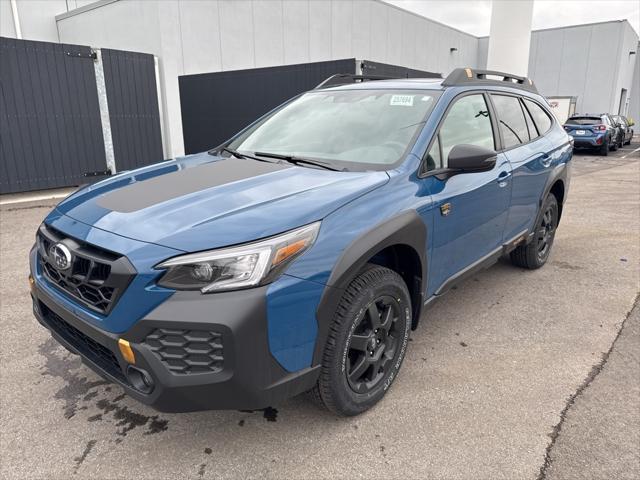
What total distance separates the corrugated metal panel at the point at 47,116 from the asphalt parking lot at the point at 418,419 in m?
5.54

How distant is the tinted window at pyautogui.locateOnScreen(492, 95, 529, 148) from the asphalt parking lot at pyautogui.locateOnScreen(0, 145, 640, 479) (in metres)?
1.39

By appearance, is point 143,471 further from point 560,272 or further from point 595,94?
point 595,94

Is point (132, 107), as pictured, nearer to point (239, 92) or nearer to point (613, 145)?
point (239, 92)

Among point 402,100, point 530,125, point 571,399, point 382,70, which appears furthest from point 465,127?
point 382,70

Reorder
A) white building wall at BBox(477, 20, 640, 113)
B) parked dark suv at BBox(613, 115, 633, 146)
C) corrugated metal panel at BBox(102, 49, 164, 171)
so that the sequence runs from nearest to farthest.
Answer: corrugated metal panel at BBox(102, 49, 164, 171), parked dark suv at BBox(613, 115, 633, 146), white building wall at BBox(477, 20, 640, 113)

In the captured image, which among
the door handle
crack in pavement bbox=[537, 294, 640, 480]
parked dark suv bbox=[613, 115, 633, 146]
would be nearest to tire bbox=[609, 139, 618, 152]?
parked dark suv bbox=[613, 115, 633, 146]

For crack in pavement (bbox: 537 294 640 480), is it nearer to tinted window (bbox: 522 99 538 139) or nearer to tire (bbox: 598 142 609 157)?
tinted window (bbox: 522 99 538 139)

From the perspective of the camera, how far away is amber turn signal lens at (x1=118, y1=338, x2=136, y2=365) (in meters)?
1.92

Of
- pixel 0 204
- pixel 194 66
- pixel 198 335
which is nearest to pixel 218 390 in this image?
pixel 198 335

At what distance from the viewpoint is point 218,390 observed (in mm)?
1931

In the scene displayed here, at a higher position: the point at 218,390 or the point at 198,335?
the point at 198,335

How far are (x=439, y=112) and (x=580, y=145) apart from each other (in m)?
18.8

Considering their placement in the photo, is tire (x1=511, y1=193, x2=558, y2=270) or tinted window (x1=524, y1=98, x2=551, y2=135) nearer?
tinted window (x1=524, y1=98, x2=551, y2=135)

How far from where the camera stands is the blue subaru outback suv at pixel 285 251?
1897 mm
